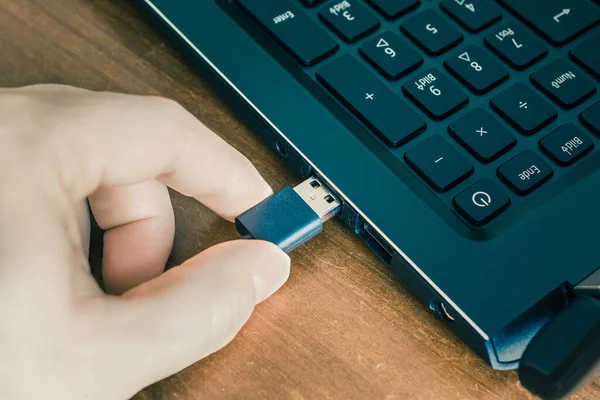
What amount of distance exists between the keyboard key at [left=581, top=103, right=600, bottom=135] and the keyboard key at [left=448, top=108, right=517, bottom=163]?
0.14 ft

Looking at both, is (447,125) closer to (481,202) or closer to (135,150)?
(481,202)

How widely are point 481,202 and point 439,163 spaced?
3 cm

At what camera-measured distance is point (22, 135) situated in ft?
0.98

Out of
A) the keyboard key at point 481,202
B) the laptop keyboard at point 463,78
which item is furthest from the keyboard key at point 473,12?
the keyboard key at point 481,202

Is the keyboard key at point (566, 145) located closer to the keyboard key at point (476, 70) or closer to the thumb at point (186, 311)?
the keyboard key at point (476, 70)

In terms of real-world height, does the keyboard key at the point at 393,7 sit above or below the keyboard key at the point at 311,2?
above

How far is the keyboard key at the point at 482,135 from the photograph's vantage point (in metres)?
0.35

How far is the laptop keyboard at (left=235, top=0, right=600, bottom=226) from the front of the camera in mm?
351

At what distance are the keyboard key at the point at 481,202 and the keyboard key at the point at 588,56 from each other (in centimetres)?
10

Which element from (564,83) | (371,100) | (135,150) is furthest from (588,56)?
(135,150)

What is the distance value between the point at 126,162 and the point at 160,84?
0.13 m

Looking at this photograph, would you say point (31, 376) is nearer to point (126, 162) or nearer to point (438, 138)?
point (126, 162)

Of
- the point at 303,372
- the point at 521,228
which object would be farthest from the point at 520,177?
the point at 303,372

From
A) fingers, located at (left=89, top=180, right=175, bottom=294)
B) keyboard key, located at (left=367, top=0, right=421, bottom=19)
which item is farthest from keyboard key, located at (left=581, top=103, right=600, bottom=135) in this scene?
fingers, located at (left=89, top=180, right=175, bottom=294)
